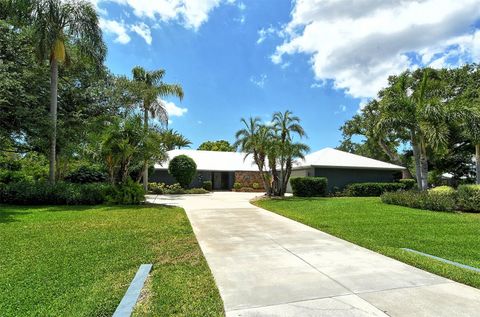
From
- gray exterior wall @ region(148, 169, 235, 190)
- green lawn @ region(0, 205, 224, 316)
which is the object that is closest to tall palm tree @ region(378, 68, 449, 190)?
green lawn @ region(0, 205, 224, 316)

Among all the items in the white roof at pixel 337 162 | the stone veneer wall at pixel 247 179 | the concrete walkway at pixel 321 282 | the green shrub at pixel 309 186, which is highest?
the white roof at pixel 337 162

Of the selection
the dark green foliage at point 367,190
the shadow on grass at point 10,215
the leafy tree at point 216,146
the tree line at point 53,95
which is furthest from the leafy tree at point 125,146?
the leafy tree at point 216,146

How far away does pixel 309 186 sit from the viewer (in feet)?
70.5

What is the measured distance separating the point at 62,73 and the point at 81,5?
6.82 meters

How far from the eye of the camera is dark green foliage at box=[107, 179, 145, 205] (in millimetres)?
15180

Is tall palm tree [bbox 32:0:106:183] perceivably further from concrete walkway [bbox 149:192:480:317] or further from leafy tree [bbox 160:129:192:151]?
concrete walkway [bbox 149:192:480:317]

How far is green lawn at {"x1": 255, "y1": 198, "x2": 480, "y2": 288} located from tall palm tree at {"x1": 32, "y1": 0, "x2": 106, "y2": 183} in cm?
1242

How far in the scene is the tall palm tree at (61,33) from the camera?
50.2 ft

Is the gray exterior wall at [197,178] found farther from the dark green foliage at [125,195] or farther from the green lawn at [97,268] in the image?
the green lawn at [97,268]

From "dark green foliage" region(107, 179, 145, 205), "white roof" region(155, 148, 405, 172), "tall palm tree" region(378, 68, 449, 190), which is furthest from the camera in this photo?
"white roof" region(155, 148, 405, 172)

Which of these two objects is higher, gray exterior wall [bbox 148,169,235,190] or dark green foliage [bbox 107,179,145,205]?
gray exterior wall [bbox 148,169,235,190]

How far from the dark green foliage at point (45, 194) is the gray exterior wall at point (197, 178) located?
14.1m

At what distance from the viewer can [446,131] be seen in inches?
591

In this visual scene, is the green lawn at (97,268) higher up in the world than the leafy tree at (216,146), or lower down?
lower down
